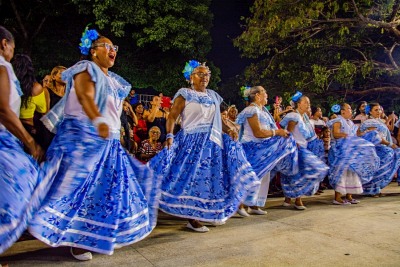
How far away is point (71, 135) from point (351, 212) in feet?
13.2

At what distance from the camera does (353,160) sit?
6016 mm

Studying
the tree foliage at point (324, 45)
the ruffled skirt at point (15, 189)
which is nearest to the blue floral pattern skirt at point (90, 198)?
the ruffled skirt at point (15, 189)

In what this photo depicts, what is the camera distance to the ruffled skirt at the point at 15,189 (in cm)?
247

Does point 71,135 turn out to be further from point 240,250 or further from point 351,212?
point 351,212

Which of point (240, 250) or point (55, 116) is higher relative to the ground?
point (55, 116)

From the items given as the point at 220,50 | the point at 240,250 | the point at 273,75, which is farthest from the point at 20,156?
the point at 220,50

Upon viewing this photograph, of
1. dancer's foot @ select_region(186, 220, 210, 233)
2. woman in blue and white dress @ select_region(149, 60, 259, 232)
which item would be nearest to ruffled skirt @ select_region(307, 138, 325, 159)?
woman in blue and white dress @ select_region(149, 60, 259, 232)

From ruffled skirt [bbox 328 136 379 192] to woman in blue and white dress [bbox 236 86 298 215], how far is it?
124 centimetres

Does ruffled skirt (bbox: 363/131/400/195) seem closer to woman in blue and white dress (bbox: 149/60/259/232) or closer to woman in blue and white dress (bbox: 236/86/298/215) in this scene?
woman in blue and white dress (bbox: 236/86/298/215)

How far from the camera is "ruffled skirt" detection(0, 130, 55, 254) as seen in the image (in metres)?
2.47

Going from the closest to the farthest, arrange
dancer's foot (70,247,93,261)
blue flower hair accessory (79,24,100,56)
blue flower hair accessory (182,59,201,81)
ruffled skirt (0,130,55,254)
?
ruffled skirt (0,130,55,254), dancer's foot (70,247,93,261), blue flower hair accessory (79,24,100,56), blue flower hair accessory (182,59,201,81)

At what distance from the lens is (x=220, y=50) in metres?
20.3

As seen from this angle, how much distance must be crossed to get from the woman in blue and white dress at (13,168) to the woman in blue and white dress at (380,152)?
19.7 feet

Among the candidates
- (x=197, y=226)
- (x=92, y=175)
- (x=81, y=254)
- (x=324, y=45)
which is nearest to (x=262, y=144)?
(x=197, y=226)
